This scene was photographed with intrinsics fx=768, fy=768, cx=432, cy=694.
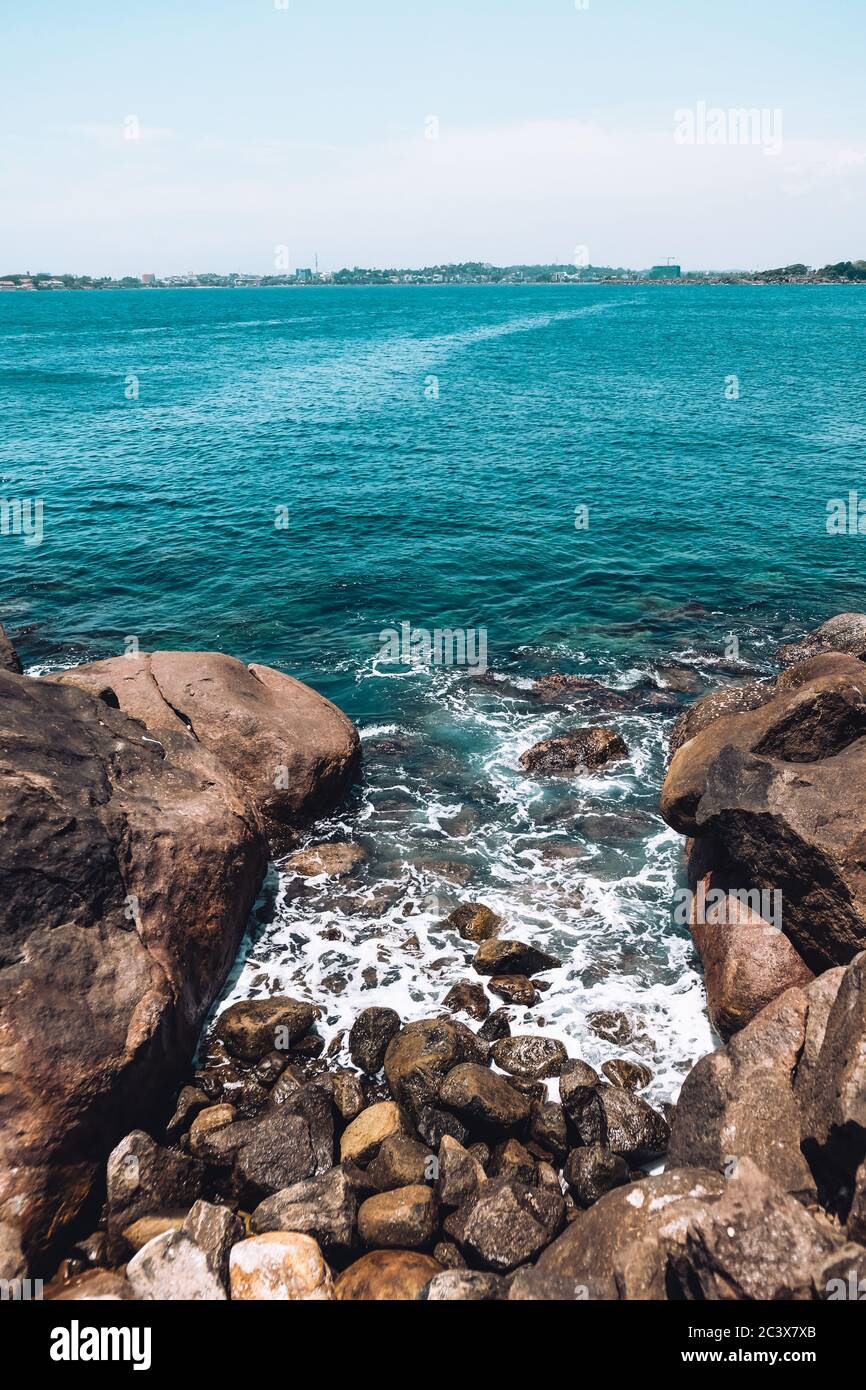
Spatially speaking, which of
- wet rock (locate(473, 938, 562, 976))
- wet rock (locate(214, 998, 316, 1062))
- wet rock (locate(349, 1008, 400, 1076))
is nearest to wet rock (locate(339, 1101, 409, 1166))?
wet rock (locate(349, 1008, 400, 1076))

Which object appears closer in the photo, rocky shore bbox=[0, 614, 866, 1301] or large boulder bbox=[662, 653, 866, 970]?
rocky shore bbox=[0, 614, 866, 1301]

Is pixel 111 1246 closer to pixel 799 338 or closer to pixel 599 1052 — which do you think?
pixel 599 1052

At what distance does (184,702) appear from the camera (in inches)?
779

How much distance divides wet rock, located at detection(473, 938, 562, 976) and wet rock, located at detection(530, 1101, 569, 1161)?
3487mm

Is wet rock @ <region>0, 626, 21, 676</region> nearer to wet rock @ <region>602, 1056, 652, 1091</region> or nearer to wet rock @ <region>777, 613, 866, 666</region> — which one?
wet rock @ <region>602, 1056, 652, 1091</region>

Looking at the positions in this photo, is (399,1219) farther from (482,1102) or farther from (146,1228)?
(146,1228)

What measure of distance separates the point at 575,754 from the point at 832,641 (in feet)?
35.3

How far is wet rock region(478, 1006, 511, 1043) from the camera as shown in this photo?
14.6 meters

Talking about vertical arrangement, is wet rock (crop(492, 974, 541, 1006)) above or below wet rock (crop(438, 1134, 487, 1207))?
above

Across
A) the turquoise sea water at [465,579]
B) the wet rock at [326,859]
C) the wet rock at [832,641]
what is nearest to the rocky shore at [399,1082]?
the turquoise sea water at [465,579]

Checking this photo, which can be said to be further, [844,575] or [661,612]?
[844,575]

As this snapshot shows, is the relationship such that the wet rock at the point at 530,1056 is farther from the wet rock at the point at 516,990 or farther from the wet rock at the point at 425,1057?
the wet rock at the point at 516,990

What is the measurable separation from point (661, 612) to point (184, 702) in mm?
20756
